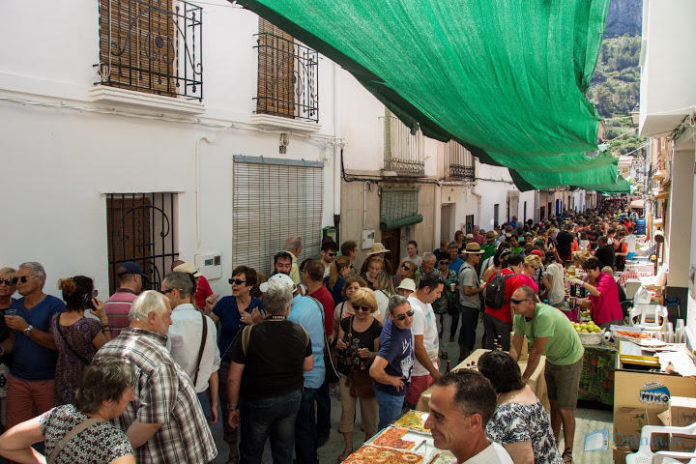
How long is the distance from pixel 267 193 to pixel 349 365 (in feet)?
13.8

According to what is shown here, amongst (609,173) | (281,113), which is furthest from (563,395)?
(609,173)

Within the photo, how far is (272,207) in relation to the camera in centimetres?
852

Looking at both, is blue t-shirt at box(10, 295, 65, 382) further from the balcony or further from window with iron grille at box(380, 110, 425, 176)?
window with iron grille at box(380, 110, 425, 176)

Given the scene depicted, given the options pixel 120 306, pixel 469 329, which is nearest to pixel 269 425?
pixel 120 306

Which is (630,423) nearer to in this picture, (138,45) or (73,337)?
(73,337)

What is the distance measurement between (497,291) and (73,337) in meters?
4.50

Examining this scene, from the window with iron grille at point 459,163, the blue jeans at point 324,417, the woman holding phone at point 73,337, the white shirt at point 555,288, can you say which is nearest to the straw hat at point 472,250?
the white shirt at point 555,288

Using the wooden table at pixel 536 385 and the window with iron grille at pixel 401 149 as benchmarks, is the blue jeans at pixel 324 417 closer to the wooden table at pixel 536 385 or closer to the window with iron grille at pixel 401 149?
the wooden table at pixel 536 385

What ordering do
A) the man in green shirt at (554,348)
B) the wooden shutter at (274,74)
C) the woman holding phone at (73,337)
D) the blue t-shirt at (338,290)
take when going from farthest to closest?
the wooden shutter at (274,74), the blue t-shirt at (338,290), the man in green shirt at (554,348), the woman holding phone at (73,337)

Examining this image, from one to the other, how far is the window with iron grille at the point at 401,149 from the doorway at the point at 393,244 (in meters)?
1.38

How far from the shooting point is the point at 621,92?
87.7 m

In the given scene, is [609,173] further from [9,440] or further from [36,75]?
[9,440]

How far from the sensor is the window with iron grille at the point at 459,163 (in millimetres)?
15938

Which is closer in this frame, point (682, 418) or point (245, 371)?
point (245, 371)
